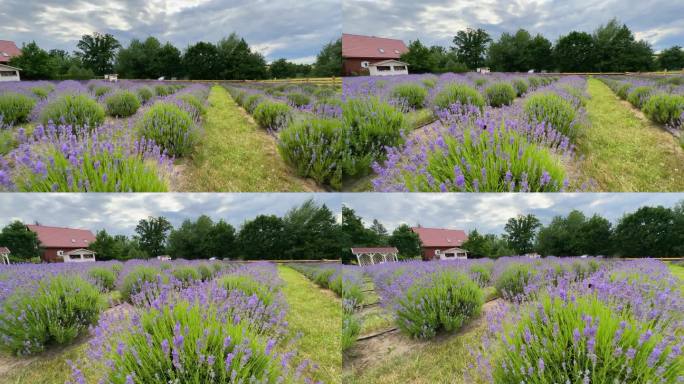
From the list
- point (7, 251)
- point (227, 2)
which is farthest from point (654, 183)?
point (7, 251)

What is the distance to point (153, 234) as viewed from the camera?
129 inches

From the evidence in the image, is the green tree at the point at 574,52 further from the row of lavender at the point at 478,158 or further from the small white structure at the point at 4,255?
the small white structure at the point at 4,255

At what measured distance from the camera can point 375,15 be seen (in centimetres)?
285

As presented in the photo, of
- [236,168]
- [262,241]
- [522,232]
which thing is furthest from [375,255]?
[236,168]

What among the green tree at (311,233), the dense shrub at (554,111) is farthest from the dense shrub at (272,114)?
the dense shrub at (554,111)

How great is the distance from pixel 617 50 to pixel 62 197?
457 cm

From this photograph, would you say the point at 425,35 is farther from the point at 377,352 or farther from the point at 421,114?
the point at 377,352

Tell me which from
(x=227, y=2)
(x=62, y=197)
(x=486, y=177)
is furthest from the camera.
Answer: (x=227, y=2)

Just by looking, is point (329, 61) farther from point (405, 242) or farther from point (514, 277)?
point (514, 277)

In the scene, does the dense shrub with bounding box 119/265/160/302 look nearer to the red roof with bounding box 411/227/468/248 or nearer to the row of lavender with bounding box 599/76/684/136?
the red roof with bounding box 411/227/468/248

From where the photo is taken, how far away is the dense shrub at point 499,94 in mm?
3039

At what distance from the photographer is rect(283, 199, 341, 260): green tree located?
303 centimetres

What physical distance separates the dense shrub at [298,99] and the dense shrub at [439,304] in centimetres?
187

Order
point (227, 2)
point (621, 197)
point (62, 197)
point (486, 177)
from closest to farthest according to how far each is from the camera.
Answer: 1. point (486, 177)
2. point (62, 197)
3. point (621, 197)
4. point (227, 2)
